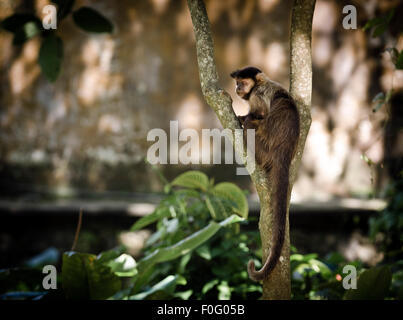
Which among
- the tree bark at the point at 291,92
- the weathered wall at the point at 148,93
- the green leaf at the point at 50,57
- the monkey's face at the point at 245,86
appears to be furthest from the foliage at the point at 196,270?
the weathered wall at the point at 148,93

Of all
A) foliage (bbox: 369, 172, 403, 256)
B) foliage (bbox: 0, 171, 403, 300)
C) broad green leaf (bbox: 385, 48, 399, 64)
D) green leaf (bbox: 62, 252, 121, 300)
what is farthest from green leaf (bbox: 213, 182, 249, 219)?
foliage (bbox: 369, 172, 403, 256)

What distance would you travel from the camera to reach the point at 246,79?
216 centimetres

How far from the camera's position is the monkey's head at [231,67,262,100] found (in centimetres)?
215

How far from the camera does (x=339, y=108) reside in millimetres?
4121

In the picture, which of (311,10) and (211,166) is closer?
(311,10)

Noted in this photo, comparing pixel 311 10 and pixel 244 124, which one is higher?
pixel 311 10

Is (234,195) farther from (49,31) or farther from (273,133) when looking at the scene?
(49,31)

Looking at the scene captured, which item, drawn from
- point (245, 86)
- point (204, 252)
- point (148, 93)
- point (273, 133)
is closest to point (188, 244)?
point (204, 252)

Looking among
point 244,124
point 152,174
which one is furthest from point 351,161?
point 244,124

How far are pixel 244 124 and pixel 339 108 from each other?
8.41 ft

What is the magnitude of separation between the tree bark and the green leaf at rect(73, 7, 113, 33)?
435 mm

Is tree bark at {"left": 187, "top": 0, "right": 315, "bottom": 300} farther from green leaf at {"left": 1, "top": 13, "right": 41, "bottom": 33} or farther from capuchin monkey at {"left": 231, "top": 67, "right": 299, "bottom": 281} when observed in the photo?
green leaf at {"left": 1, "top": 13, "right": 41, "bottom": 33}
